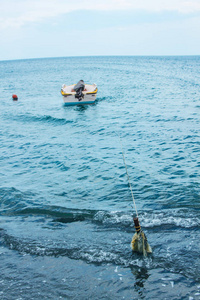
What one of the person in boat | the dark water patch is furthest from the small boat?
the dark water patch

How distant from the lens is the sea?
5.34 meters

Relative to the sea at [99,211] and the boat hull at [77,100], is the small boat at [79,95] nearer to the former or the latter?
the boat hull at [77,100]

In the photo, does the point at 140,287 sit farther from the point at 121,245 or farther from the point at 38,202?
the point at 38,202

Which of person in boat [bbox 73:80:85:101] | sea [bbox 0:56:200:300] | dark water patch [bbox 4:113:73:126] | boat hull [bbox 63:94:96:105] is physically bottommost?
sea [bbox 0:56:200:300]

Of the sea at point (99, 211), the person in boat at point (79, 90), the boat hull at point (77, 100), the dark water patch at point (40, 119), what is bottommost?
the sea at point (99, 211)

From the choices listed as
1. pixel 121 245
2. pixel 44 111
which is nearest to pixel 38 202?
pixel 121 245

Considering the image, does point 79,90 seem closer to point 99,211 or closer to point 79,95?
point 79,95

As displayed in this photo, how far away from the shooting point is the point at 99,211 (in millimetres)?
8117

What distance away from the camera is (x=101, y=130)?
17.7 metres

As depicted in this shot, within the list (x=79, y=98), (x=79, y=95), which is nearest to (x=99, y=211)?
(x=79, y=95)

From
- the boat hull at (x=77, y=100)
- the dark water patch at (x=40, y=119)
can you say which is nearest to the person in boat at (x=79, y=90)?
the boat hull at (x=77, y=100)

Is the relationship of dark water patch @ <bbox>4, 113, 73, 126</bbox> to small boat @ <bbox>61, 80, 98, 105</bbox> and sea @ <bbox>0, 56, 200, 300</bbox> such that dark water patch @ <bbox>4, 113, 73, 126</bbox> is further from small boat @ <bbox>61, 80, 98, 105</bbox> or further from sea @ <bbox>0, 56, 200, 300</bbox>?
small boat @ <bbox>61, 80, 98, 105</bbox>

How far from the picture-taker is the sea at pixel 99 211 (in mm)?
5336

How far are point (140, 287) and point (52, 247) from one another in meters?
2.37
